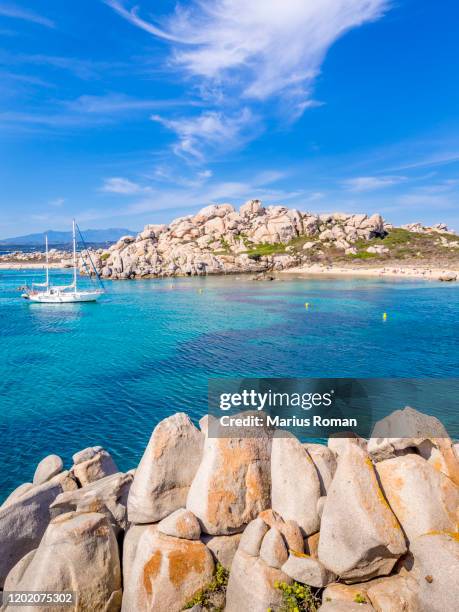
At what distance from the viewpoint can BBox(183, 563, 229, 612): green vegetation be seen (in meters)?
10.0

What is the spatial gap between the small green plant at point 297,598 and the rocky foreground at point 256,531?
0.03 metres

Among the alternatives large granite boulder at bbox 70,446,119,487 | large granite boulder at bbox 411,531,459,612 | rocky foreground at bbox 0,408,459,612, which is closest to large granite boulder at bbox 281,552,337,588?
rocky foreground at bbox 0,408,459,612

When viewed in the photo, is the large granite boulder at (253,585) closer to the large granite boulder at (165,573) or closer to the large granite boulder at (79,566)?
the large granite boulder at (165,573)

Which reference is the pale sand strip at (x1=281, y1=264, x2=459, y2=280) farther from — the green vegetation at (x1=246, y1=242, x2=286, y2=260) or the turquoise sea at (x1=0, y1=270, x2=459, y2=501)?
the turquoise sea at (x1=0, y1=270, x2=459, y2=501)

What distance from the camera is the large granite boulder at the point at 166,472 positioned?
11.3 m

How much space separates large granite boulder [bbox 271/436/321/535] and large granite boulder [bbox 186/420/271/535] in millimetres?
419

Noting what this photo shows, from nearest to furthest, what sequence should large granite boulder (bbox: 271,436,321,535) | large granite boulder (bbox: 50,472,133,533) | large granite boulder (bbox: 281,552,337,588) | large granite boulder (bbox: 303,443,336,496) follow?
large granite boulder (bbox: 281,552,337,588), large granite boulder (bbox: 271,436,321,535), large granite boulder (bbox: 303,443,336,496), large granite boulder (bbox: 50,472,133,533)

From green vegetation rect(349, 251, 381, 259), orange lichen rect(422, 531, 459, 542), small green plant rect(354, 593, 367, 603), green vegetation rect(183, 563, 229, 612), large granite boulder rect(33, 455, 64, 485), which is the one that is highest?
green vegetation rect(349, 251, 381, 259)

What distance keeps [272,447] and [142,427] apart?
17.6 m

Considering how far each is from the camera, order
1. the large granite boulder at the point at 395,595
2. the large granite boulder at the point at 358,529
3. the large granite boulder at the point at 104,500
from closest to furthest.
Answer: the large granite boulder at the point at 395,595, the large granite boulder at the point at 358,529, the large granite boulder at the point at 104,500

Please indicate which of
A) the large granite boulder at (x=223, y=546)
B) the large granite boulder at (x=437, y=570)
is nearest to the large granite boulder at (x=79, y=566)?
the large granite boulder at (x=223, y=546)

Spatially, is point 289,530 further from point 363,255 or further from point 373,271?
point 363,255

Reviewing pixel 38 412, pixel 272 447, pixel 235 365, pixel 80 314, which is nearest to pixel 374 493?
pixel 272 447

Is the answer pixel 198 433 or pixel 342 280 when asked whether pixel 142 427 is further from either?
pixel 342 280
